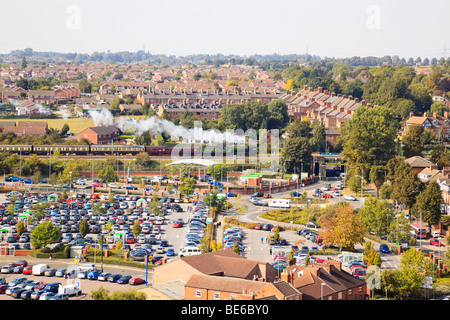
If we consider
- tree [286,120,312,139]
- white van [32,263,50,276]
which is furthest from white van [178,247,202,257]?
tree [286,120,312,139]

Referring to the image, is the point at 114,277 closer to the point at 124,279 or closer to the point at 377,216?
the point at 124,279

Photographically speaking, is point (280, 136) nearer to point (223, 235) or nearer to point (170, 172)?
point (170, 172)

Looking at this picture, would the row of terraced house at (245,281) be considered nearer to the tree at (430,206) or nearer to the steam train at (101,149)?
the tree at (430,206)

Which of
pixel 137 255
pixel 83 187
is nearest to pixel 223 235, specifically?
pixel 137 255

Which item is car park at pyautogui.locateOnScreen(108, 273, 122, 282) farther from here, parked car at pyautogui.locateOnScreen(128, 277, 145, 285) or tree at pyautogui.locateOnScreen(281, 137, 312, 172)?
tree at pyautogui.locateOnScreen(281, 137, 312, 172)

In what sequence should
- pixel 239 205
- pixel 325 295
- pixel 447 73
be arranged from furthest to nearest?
pixel 447 73
pixel 239 205
pixel 325 295

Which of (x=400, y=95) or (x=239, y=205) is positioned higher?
(x=400, y=95)

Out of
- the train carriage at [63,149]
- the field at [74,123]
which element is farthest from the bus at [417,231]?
the field at [74,123]
